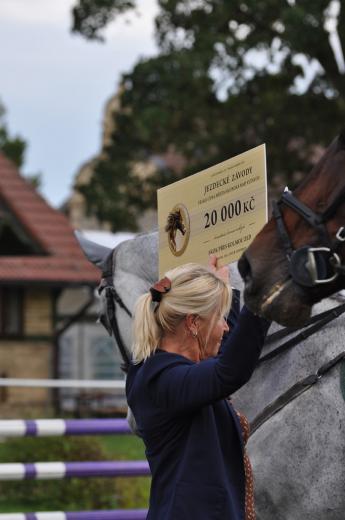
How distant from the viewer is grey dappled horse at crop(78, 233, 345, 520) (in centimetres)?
394

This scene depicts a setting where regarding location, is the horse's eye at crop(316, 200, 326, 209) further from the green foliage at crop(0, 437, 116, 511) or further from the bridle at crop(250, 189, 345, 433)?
the green foliage at crop(0, 437, 116, 511)

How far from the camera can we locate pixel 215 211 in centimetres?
404

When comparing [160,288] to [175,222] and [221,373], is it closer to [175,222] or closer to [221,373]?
[221,373]

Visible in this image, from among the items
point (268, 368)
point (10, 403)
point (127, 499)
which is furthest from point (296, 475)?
point (10, 403)

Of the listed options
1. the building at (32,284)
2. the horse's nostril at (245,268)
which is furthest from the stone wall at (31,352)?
the horse's nostril at (245,268)

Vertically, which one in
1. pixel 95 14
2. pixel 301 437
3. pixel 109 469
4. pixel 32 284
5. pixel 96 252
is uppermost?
pixel 95 14

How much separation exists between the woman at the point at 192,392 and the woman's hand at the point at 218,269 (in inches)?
8.6

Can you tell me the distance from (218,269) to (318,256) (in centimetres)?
72

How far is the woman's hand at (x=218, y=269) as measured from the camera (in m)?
3.76

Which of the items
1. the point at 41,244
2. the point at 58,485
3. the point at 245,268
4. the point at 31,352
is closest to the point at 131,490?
the point at 58,485

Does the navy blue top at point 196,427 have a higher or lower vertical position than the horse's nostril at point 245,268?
lower

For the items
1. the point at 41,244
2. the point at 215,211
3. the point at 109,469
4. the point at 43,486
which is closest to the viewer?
the point at 215,211

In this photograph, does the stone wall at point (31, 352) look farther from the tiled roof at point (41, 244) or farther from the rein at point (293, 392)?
the rein at point (293, 392)

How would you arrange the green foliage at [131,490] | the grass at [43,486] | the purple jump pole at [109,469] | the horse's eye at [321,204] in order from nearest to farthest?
the horse's eye at [321,204], the purple jump pole at [109,469], the green foliage at [131,490], the grass at [43,486]
